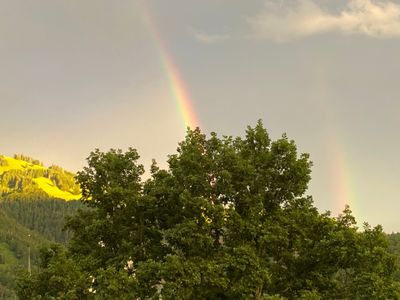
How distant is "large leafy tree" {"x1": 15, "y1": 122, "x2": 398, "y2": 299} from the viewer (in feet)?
101

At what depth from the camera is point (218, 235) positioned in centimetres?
3356

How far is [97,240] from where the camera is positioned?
1458 inches

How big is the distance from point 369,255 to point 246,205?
857 centimetres

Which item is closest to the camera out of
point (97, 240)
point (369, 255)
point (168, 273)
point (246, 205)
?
point (168, 273)

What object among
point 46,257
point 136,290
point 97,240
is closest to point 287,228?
point 136,290

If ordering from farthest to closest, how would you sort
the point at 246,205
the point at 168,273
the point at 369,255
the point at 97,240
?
1. the point at 97,240
2. the point at 246,205
3. the point at 369,255
4. the point at 168,273

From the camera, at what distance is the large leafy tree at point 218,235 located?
101ft

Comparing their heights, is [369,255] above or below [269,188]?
below

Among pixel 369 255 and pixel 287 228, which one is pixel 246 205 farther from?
pixel 369 255

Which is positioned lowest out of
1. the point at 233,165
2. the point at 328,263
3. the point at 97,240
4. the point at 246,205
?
the point at 97,240

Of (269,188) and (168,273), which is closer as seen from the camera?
(168,273)

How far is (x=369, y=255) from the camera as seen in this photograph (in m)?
31.8

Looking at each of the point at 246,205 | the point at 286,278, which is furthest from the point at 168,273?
the point at 286,278

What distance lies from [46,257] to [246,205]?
16198 millimetres
